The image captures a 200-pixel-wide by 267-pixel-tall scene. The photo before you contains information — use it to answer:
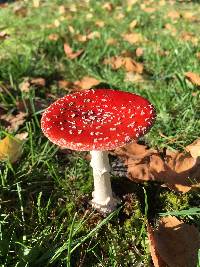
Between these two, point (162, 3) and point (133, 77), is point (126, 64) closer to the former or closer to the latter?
point (133, 77)

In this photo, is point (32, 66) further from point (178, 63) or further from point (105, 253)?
point (105, 253)

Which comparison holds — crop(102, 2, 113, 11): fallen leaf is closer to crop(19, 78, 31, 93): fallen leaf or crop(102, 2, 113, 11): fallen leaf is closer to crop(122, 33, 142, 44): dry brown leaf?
crop(122, 33, 142, 44): dry brown leaf

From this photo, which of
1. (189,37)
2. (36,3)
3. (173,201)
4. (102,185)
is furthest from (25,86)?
(36,3)

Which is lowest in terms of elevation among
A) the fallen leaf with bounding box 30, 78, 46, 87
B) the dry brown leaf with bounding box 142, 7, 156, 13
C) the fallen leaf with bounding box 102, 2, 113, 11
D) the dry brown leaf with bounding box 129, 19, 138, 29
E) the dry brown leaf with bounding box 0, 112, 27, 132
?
the dry brown leaf with bounding box 142, 7, 156, 13

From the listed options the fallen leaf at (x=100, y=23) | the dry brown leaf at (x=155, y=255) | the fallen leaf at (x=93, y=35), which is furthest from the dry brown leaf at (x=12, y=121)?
the fallen leaf at (x=100, y=23)

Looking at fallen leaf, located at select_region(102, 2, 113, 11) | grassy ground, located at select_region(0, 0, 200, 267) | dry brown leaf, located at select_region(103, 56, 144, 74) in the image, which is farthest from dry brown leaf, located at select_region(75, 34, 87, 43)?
fallen leaf, located at select_region(102, 2, 113, 11)

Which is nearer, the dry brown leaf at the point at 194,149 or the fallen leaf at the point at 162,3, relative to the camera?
the dry brown leaf at the point at 194,149

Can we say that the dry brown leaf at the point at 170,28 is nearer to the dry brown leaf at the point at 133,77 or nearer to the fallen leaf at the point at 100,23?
the fallen leaf at the point at 100,23
